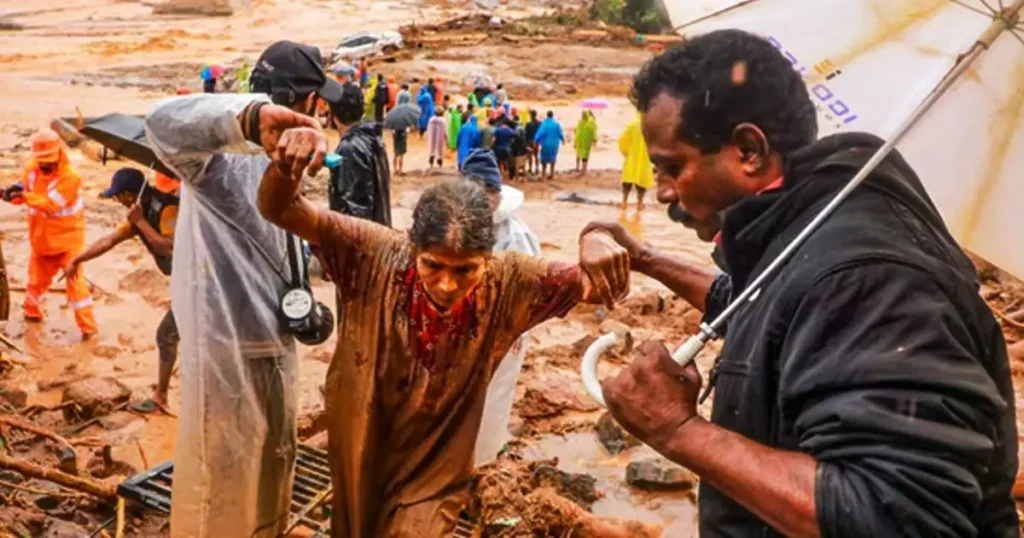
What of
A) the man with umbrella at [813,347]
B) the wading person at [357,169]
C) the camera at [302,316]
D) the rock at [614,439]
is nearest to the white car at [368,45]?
the wading person at [357,169]

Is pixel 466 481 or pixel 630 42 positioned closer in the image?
pixel 466 481

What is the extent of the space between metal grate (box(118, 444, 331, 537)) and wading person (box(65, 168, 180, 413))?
4.69 feet

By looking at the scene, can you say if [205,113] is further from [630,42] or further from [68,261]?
[630,42]

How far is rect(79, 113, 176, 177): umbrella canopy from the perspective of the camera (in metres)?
4.24

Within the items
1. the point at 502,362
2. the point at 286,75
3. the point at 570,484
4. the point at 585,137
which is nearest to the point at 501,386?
the point at 502,362

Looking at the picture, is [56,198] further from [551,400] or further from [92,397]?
[551,400]

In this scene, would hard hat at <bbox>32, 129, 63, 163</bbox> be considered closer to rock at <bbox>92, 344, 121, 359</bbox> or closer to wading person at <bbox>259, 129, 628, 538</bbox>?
rock at <bbox>92, 344, 121, 359</bbox>

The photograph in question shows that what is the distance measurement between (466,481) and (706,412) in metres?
3.27

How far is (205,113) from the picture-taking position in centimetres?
320

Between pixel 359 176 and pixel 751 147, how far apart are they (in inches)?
140

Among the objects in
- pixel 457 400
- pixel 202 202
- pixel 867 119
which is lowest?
pixel 457 400

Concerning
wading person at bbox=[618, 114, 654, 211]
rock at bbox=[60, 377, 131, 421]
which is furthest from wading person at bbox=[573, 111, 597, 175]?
rock at bbox=[60, 377, 131, 421]

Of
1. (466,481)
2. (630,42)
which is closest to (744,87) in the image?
(466,481)

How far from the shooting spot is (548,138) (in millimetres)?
15406
